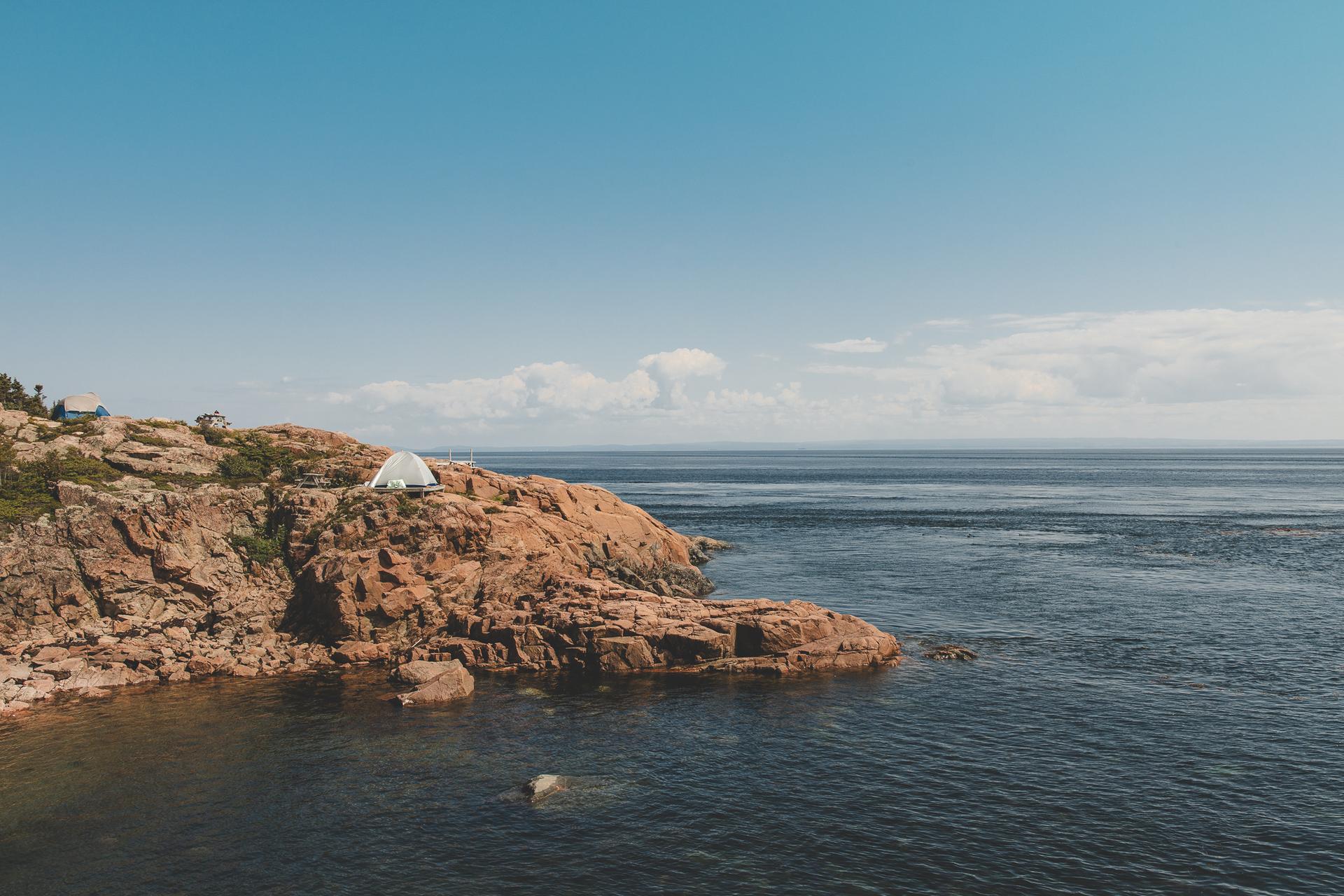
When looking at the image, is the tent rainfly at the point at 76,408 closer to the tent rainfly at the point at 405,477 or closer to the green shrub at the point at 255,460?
the green shrub at the point at 255,460

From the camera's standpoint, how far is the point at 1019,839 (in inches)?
1037

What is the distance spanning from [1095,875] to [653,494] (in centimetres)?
17580

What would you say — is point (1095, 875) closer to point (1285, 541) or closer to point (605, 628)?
point (605, 628)

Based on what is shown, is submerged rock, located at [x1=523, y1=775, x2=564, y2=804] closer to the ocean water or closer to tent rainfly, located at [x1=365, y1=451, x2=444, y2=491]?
the ocean water

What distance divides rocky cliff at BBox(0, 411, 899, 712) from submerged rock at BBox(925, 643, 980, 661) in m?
3.11

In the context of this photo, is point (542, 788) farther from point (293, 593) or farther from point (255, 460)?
point (255, 460)

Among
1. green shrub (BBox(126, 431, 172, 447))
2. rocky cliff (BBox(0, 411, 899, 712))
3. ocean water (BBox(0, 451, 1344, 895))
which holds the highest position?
green shrub (BBox(126, 431, 172, 447))

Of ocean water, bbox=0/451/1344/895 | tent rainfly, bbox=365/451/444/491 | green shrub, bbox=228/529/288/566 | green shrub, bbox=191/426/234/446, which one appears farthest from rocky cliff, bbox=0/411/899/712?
green shrub, bbox=191/426/234/446

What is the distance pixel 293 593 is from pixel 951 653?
150 feet

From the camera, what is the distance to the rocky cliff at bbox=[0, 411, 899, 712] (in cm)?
4728

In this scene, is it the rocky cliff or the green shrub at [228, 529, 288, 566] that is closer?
the rocky cliff

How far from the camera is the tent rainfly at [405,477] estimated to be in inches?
2355

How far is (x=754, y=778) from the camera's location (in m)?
31.7

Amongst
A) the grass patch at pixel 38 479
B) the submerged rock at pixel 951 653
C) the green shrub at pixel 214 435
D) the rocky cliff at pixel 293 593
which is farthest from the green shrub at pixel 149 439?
the submerged rock at pixel 951 653
